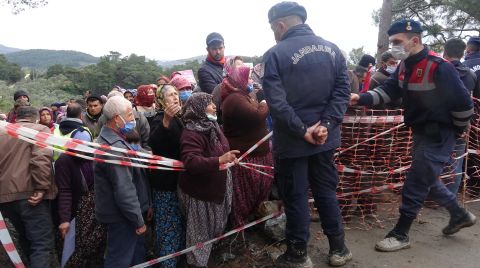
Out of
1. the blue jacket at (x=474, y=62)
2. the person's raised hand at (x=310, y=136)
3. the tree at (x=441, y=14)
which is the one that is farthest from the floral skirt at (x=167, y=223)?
the tree at (x=441, y=14)

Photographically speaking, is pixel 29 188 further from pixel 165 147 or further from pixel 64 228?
pixel 165 147

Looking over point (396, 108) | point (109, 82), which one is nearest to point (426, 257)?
point (396, 108)

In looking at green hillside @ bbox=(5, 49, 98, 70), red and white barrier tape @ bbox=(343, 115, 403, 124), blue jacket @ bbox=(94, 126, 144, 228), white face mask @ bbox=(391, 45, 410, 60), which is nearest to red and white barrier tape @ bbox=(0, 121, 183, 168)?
blue jacket @ bbox=(94, 126, 144, 228)

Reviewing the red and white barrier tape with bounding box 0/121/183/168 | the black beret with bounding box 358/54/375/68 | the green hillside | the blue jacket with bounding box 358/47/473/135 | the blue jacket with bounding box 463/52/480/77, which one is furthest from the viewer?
the green hillside

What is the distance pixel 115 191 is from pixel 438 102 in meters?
2.76

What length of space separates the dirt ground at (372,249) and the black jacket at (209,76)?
196 cm

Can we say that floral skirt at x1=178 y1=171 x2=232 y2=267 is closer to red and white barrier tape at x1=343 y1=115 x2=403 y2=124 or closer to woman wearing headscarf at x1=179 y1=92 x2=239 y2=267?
woman wearing headscarf at x1=179 y1=92 x2=239 y2=267

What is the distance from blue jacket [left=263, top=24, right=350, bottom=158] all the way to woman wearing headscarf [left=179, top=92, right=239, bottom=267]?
48cm

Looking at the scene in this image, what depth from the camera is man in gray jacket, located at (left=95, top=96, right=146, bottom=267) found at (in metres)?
2.73

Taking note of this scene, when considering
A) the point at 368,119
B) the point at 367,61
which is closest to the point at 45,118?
the point at 368,119

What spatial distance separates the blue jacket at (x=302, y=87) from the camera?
275 centimetres

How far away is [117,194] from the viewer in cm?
271

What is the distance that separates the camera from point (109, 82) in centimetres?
1825

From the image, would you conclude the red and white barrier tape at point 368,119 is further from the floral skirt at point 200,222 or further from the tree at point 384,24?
the tree at point 384,24
